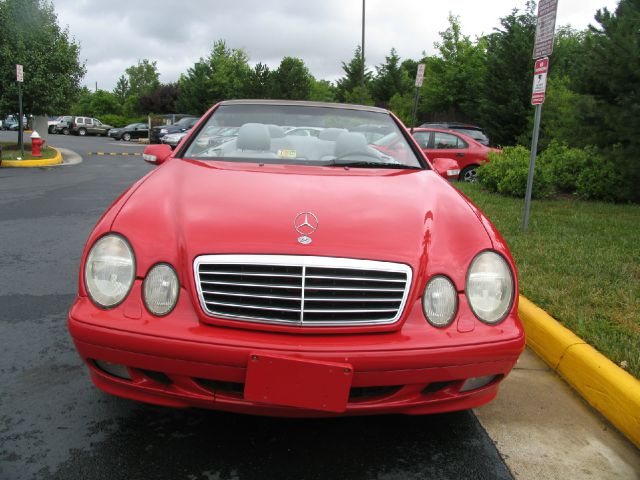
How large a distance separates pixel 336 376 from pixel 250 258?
519 millimetres

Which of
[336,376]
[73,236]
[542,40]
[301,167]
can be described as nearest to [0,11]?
[73,236]

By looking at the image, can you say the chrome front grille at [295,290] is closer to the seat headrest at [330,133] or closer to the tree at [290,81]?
the seat headrest at [330,133]

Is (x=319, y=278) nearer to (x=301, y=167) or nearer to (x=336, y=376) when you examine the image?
(x=336, y=376)

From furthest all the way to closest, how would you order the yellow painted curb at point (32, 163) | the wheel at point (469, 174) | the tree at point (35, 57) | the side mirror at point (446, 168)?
the tree at point (35, 57) < the yellow painted curb at point (32, 163) < the wheel at point (469, 174) < the side mirror at point (446, 168)

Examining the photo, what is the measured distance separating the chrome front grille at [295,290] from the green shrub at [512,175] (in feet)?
25.4

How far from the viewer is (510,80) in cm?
2164

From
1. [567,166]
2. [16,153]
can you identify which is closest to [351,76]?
[16,153]

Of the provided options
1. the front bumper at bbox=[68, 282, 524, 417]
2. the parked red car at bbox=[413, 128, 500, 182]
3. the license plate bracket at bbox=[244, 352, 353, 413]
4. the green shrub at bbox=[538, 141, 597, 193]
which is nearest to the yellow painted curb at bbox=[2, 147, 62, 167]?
the parked red car at bbox=[413, 128, 500, 182]

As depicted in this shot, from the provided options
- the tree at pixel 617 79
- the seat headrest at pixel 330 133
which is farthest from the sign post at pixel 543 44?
the seat headrest at pixel 330 133

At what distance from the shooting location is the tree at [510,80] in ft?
70.7

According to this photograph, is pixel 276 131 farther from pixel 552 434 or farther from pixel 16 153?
pixel 16 153

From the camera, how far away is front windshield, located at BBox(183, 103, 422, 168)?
328 centimetres

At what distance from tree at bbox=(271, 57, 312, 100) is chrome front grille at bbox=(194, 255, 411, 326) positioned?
3868cm

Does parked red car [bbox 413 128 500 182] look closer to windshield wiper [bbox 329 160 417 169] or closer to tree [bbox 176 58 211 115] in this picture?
windshield wiper [bbox 329 160 417 169]
